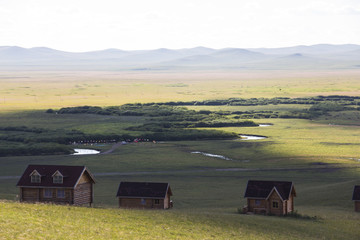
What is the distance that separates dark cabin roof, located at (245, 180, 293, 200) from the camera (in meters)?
69.6

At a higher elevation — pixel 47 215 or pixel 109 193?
pixel 47 215

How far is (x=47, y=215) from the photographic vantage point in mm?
50031

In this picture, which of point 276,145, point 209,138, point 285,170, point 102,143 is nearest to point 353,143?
point 276,145

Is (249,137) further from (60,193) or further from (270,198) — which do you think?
(60,193)

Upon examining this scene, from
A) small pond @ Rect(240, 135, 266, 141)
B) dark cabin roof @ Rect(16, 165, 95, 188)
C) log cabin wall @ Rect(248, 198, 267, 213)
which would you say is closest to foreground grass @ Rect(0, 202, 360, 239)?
log cabin wall @ Rect(248, 198, 267, 213)

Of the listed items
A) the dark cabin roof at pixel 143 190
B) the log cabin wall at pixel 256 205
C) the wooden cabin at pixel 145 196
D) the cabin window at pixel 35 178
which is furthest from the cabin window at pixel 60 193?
the log cabin wall at pixel 256 205

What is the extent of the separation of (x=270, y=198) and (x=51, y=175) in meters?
22.2

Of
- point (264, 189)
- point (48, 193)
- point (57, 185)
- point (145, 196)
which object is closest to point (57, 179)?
point (57, 185)

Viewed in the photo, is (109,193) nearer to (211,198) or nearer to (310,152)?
(211,198)

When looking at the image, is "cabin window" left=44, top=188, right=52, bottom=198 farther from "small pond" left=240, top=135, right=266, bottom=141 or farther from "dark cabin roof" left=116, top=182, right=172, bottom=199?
"small pond" left=240, top=135, right=266, bottom=141

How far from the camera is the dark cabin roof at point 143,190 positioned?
227 ft

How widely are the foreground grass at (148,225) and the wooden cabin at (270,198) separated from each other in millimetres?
4153

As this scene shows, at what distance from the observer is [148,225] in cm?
5144

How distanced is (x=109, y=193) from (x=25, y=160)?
4466cm
